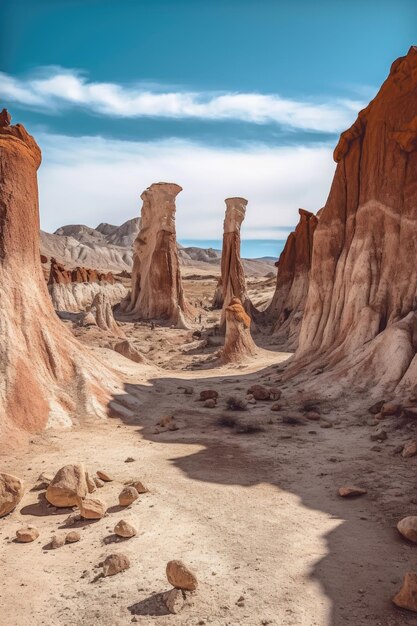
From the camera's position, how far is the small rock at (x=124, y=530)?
15.1 ft

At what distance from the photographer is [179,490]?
19.0ft

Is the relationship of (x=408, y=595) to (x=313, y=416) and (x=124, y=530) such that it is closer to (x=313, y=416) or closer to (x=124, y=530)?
(x=124, y=530)

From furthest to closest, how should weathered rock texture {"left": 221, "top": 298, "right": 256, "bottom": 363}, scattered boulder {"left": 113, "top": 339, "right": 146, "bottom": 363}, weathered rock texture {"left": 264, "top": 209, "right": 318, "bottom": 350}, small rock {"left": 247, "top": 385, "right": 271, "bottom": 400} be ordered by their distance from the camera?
weathered rock texture {"left": 264, "top": 209, "right": 318, "bottom": 350}
weathered rock texture {"left": 221, "top": 298, "right": 256, "bottom": 363}
scattered boulder {"left": 113, "top": 339, "right": 146, "bottom": 363}
small rock {"left": 247, "top": 385, "right": 271, "bottom": 400}

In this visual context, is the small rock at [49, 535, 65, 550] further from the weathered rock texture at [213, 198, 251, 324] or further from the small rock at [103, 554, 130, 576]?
the weathered rock texture at [213, 198, 251, 324]

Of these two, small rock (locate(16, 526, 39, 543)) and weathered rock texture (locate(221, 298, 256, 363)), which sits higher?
weathered rock texture (locate(221, 298, 256, 363))

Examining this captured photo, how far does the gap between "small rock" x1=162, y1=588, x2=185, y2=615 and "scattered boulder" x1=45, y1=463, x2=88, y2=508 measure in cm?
199

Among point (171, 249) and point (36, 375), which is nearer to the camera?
point (36, 375)

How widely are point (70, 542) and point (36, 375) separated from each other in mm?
4278

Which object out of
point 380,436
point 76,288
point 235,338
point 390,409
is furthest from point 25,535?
point 76,288

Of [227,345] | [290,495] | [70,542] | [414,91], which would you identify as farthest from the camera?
[227,345]

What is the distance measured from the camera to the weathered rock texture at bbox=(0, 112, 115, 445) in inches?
311

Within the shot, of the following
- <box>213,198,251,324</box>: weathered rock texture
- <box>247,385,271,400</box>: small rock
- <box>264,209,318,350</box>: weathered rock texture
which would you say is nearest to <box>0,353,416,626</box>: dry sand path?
<box>247,385,271,400</box>: small rock

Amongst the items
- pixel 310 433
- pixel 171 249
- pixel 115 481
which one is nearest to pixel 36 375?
pixel 115 481

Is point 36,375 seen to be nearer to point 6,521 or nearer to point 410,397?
point 6,521
